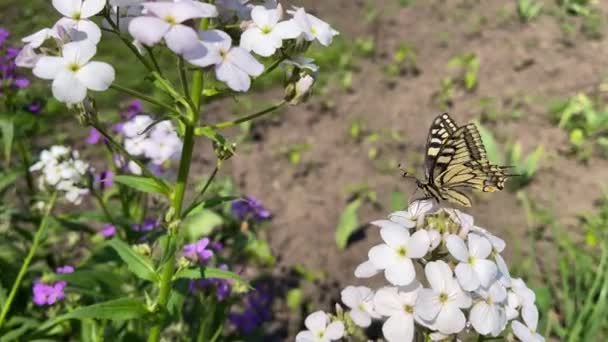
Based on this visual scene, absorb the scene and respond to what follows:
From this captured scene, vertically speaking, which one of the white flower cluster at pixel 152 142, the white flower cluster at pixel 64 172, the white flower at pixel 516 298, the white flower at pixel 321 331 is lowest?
the white flower cluster at pixel 64 172

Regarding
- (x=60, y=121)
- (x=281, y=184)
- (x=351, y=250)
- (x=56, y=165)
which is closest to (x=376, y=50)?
(x=281, y=184)

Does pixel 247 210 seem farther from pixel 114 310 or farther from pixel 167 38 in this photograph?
pixel 167 38

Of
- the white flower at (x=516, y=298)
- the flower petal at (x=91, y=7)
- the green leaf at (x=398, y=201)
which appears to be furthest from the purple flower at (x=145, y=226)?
the green leaf at (x=398, y=201)

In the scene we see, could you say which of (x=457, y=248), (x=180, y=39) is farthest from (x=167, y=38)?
(x=457, y=248)

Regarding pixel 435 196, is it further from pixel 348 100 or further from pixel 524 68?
pixel 524 68

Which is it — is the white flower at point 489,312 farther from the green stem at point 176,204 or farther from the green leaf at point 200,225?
the green leaf at point 200,225
